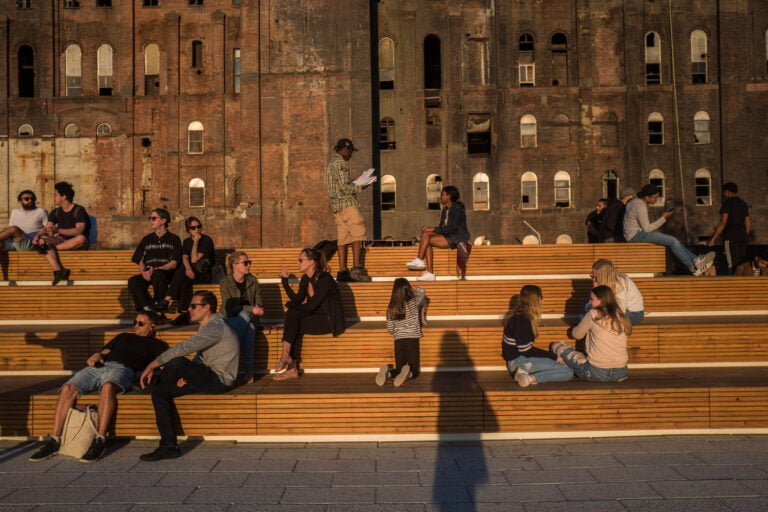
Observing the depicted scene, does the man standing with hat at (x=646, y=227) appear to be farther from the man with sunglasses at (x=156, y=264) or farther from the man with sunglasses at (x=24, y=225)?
the man with sunglasses at (x=24, y=225)

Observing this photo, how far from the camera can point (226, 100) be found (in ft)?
109

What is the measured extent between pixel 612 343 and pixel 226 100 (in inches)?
1158

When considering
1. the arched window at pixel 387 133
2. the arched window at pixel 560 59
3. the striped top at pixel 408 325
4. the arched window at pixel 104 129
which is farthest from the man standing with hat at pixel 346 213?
the arched window at pixel 104 129

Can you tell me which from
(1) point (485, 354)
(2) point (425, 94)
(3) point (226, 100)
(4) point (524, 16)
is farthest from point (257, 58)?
(1) point (485, 354)

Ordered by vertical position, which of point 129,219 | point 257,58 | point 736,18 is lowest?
point 129,219

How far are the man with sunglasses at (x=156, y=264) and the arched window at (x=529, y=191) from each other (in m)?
24.8

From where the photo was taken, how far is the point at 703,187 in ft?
106

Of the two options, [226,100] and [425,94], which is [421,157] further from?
[226,100]

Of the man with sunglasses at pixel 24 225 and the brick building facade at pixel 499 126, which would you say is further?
the brick building facade at pixel 499 126

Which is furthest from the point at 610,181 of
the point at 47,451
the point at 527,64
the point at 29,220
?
the point at 47,451

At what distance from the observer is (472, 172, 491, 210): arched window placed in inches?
1270

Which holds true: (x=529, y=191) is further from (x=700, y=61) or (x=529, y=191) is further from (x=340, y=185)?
(x=340, y=185)

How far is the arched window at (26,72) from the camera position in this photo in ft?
112

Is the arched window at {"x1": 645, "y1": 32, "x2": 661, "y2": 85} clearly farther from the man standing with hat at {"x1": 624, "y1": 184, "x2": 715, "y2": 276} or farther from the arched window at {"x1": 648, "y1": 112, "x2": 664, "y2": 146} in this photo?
the man standing with hat at {"x1": 624, "y1": 184, "x2": 715, "y2": 276}
